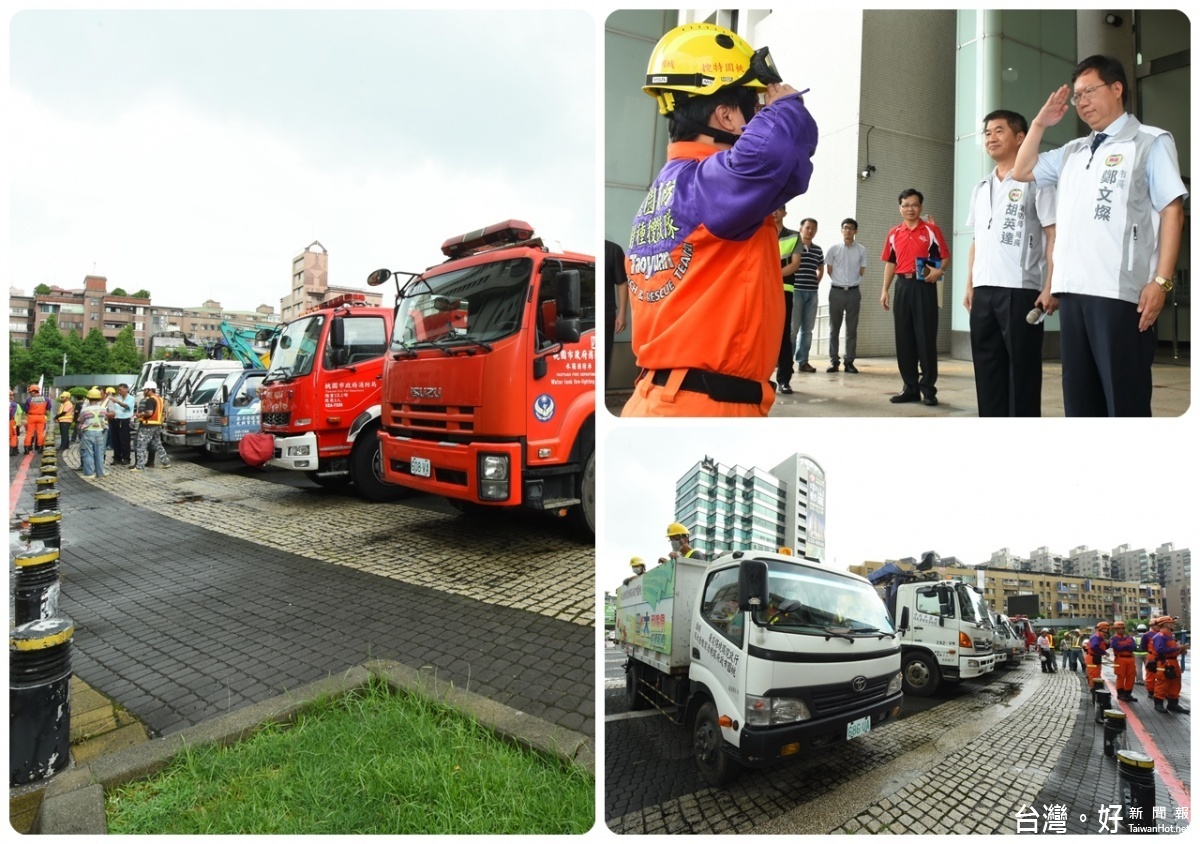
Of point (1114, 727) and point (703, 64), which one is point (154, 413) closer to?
point (703, 64)

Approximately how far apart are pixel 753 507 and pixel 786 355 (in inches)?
15.9

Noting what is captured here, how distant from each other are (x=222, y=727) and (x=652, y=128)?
2.48 metres

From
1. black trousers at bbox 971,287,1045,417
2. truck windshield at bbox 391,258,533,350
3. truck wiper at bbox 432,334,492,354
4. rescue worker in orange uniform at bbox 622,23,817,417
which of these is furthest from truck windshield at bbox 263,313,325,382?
black trousers at bbox 971,287,1045,417

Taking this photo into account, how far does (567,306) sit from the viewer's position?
4.21m

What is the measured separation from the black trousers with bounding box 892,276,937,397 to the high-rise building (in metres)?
0.30

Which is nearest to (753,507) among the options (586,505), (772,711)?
(772,711)

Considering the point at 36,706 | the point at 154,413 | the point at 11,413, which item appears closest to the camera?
the point at 36,706

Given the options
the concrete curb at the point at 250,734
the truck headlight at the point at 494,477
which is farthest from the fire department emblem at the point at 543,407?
the concrete curb at the point at 250,734

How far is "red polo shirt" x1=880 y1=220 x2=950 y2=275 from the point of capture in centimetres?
154

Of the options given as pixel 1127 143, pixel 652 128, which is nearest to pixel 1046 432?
pixel 1127 143

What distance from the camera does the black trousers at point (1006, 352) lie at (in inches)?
60.3

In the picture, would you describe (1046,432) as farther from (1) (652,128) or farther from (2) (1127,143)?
(1) (652,128)

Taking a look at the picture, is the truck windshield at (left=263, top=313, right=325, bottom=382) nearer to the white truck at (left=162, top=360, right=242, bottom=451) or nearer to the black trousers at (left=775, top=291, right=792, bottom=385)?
the white truck at (left=162, top=360, right=242, bottom=451)

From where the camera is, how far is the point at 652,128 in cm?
164
